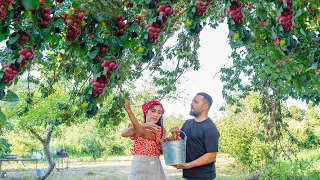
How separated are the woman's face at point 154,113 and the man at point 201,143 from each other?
0.21 meters

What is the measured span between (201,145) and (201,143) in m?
0.01

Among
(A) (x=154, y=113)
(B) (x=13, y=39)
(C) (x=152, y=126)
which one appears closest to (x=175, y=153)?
(C) (x=152, y=126)

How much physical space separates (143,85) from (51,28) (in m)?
9.45

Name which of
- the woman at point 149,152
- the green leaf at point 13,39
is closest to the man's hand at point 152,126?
the woman at point 149,152

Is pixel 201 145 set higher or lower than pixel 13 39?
lower

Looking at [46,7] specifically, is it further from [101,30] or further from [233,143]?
[233,143]

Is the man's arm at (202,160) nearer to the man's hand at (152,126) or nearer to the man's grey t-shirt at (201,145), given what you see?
the man's grey t-shirt at (201,145)

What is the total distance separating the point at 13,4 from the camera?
1.04 metres

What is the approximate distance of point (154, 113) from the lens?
269cm

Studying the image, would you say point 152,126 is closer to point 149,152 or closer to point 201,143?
point 149,152

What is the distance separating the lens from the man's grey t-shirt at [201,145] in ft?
8.69

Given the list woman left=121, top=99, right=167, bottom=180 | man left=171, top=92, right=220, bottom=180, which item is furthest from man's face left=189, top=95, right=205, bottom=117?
woman left=121, top=99, right=167, bottom=180

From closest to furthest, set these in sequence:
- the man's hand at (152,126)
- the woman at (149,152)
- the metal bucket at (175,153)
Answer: the metal bucket at (175,153) < the man's hand at (152,126) < the woman at (149,152)

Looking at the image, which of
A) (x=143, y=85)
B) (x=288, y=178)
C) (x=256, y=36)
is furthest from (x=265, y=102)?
(x=143, y=85)
